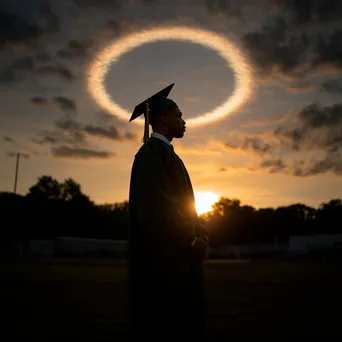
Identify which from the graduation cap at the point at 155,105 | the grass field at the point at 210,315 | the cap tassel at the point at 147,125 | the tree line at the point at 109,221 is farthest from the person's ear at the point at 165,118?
the tree line at the point at 109,221

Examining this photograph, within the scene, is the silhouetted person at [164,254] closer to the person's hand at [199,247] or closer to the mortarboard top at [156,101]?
the person's hand at [199,247]

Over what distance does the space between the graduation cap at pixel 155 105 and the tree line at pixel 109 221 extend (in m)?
72.8

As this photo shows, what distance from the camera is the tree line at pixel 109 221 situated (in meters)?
78.4

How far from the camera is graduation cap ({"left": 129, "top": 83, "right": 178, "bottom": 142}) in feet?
14.8

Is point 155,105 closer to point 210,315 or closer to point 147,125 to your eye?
point 147,125

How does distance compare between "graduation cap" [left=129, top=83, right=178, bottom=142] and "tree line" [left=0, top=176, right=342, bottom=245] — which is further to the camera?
"tree line" [left=0, top=176, right=342, bottom=245]

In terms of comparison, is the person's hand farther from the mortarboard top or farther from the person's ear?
the mortarboard top

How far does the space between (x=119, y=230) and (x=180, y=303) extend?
82022 millimetres

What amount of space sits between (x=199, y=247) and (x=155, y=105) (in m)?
1.30

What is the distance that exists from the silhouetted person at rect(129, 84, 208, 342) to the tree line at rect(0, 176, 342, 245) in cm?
7334

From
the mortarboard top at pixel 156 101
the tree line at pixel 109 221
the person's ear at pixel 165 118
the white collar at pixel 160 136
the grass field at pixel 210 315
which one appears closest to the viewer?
the white collar at pixel 160 136

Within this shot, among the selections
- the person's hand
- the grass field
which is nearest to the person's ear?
the person's hand

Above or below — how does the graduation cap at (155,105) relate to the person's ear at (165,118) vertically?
above

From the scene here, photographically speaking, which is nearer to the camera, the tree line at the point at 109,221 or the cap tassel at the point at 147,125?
the cap tassel at the point at 147,125
